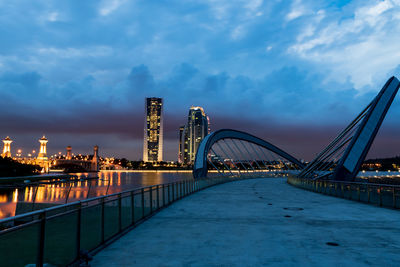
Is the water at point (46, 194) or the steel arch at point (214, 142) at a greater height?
the steel arch at point (214, 142)

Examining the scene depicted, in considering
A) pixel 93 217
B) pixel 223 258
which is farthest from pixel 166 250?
pixel 93 217

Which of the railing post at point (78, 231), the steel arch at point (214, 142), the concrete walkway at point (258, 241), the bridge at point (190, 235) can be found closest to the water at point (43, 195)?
the bridge at point (190, 235)

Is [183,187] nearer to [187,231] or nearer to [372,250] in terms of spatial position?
[187,231]

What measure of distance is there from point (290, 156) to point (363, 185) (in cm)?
8729

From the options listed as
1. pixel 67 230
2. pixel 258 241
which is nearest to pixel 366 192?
pixel 258 241

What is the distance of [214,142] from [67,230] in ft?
193

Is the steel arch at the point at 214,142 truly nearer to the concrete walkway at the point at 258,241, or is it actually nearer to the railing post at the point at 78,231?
the concrete walkway at the point at 258,241

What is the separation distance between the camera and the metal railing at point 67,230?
4.24 m

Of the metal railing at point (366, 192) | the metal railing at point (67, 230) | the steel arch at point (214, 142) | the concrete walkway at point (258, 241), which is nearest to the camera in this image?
the metal railing at point (67, 230)

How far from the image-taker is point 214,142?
64312 millimetres

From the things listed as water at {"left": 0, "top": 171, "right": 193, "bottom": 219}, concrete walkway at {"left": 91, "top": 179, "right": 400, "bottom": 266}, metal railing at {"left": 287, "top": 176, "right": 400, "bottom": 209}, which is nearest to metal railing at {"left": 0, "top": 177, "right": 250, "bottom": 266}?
concrete walkway at {"left": 91, "top": 179, "right": 400, "bottom": 266}

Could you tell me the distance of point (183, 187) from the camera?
2100 centimetres

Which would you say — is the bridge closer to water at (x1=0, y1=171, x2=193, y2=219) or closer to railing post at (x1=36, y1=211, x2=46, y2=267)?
railing post at (x1=36, y1=211, x2=46, y2=267)

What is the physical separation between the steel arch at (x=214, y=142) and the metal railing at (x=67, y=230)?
128 feet
